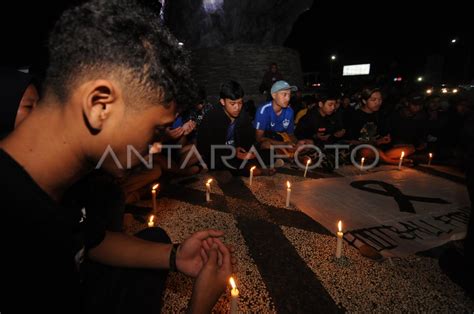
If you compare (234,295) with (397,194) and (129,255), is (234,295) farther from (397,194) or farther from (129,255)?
(397,194)

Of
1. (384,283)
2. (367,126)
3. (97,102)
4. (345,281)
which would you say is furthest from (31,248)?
(367,126)

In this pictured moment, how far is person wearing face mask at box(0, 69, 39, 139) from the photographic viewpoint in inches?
80.2

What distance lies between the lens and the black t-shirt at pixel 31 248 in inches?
32.3

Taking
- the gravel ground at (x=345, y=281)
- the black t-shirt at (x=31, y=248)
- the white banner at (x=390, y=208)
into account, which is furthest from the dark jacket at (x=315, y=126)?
the black t-shirt at (x=31, y=248)

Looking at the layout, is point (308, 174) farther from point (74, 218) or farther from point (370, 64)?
point (370, 64)

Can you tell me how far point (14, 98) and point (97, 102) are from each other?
1.67 m

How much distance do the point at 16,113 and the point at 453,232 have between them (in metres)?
4.26

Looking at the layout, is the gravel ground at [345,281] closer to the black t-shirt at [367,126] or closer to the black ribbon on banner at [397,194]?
the black ribbon on banner at [397,194]

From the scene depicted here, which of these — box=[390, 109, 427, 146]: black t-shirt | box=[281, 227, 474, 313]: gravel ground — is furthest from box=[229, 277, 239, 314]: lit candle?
box=[390, 109, 427, 146]: black t-shirt

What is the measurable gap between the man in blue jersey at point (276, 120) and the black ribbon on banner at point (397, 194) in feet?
5.46

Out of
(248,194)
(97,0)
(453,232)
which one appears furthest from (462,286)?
(97,0)

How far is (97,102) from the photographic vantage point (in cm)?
96

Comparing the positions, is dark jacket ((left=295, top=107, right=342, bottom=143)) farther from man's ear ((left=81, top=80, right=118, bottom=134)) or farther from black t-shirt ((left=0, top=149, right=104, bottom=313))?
black t-shirt ((left=0, top=149, right=104, bottom=313))

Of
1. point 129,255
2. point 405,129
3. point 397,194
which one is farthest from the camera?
point 405,129
